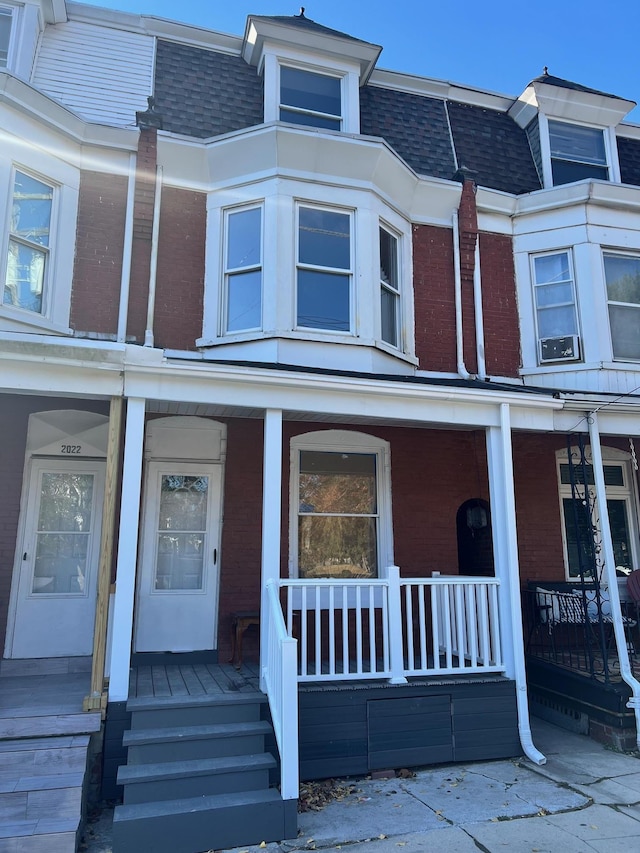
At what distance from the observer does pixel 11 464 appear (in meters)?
6.53

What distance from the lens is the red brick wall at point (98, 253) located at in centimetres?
712

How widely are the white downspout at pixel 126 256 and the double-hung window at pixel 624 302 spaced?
632 centimetres

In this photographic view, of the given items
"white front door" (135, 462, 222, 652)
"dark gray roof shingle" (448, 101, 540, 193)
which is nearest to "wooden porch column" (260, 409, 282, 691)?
"white front door" (135, 462, 222, 652)

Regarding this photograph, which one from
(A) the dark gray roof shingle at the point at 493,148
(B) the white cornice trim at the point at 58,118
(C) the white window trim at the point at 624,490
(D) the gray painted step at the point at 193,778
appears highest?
(A) the dark gray roof shingle at the point at 493,148

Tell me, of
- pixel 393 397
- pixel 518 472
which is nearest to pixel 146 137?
pixel 393 397

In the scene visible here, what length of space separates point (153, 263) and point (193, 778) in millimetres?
5417

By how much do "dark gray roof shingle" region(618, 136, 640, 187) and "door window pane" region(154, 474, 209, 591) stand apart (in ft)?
26.1

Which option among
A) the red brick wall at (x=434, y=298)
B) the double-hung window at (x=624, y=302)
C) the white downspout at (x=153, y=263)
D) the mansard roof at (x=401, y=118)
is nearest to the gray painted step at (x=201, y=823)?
the white downspout at (x=153, y=263)

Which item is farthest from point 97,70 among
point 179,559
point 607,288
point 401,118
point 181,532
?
point 607,288

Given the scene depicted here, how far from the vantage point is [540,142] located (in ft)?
30.9

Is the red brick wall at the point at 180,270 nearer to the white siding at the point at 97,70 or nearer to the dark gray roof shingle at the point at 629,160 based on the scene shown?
the white siding at the point at 97,70

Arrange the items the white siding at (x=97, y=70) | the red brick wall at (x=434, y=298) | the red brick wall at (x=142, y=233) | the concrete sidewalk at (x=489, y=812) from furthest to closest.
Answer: the red brick wall at (x=434, y=298), the white siding at (x=97, y=70), the red brick wall at (x=142, y=233), the concrete sidewalk at (x=489, y=812)

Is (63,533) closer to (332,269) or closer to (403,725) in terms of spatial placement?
(403,725)

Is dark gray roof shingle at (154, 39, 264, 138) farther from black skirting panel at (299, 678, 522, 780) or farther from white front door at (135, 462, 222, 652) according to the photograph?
black skirting panel at (299, 678, 522, 780)
